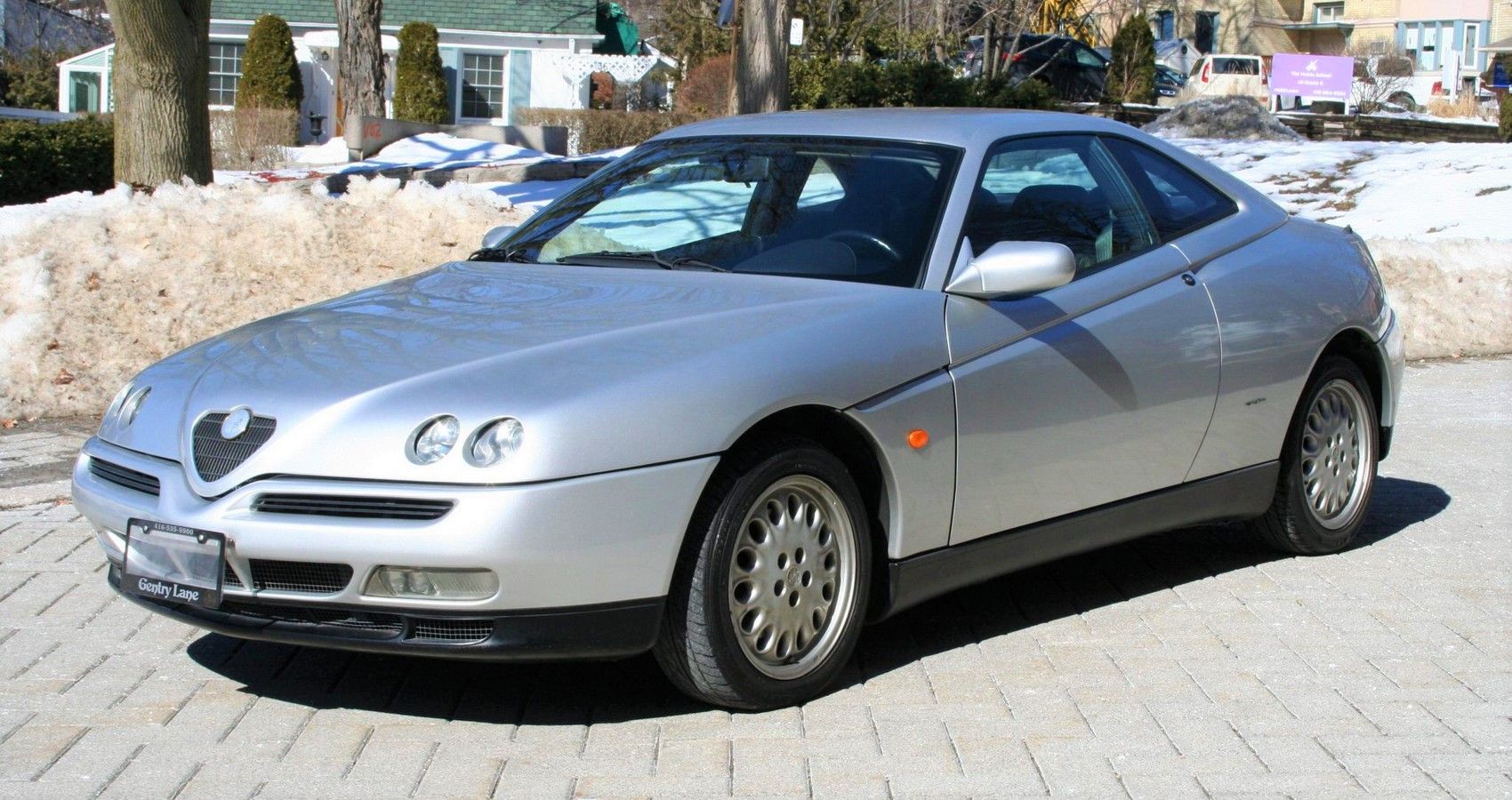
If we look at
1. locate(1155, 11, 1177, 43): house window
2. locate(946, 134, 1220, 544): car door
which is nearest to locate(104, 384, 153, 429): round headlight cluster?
locate(946, 134, 1220, 544): car door

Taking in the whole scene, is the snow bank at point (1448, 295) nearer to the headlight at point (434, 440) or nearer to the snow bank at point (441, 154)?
the headlight at point (434, 440)

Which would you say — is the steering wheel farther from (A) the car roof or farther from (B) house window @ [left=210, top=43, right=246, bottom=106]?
(B) house window @ [left=210, top=43, right=246, bottom=106]

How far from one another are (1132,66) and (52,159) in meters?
25.9

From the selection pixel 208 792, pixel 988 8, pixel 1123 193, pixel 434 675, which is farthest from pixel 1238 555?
pixel 988 8

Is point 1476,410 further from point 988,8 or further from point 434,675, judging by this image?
point 988,8

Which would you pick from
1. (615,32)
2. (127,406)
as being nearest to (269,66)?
(615,32)

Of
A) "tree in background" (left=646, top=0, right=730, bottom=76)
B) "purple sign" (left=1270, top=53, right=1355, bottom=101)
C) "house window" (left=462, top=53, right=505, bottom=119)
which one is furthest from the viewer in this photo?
"tree in background" (left=646, top=0, right=730, bottom=76)

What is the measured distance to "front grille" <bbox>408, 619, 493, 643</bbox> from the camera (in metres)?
3.87

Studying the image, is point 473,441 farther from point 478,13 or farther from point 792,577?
point 478,13

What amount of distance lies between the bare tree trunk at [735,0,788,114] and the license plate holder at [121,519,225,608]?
52.7 ft

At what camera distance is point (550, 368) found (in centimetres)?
396

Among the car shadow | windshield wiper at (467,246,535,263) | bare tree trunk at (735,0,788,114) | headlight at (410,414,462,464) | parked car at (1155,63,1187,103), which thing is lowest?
the car shadow

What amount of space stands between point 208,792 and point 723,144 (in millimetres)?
2626

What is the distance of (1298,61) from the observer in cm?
3831
